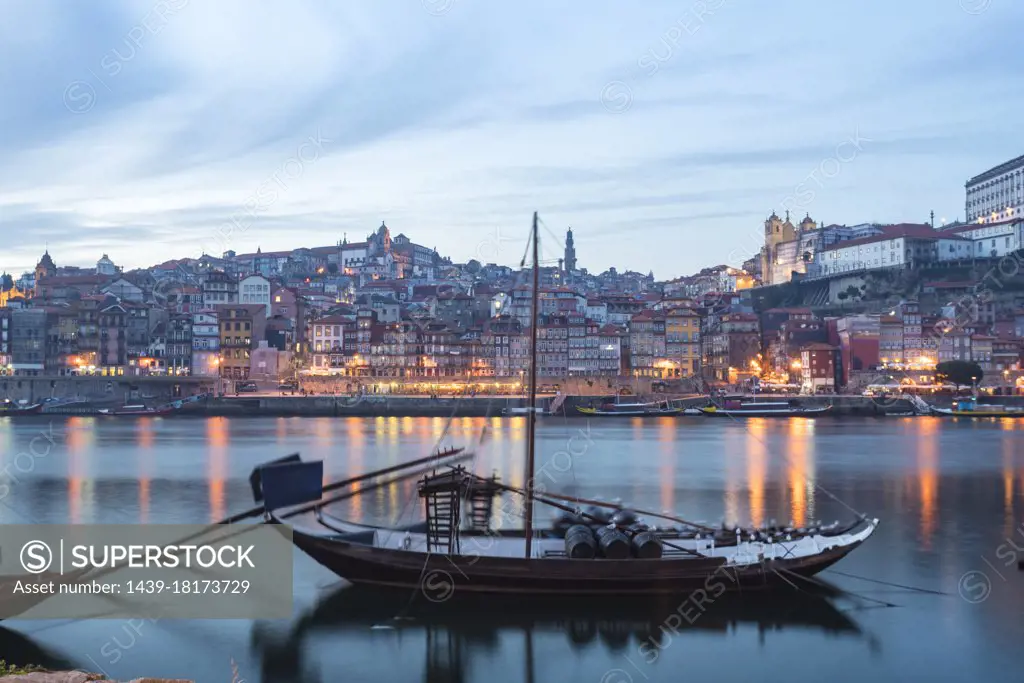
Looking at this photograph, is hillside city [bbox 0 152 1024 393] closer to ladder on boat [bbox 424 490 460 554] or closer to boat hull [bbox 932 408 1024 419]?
boat hull [bbox 932 408 1024 419]

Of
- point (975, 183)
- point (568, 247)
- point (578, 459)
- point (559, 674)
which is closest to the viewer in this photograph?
point (559, 674)

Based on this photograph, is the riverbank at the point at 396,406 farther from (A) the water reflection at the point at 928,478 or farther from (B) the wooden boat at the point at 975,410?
(A) the water reflection at the point at 928,478

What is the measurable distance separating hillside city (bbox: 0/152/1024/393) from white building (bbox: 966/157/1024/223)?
1150 centimetres

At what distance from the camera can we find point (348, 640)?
1498 centimetres

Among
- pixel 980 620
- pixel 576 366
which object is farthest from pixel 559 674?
pixel 576 366

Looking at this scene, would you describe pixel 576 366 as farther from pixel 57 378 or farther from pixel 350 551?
pixel 350 551

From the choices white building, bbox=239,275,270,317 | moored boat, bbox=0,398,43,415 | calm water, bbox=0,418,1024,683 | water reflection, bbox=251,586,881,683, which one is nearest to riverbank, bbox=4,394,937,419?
moored boat, bbox=0,398,43,415

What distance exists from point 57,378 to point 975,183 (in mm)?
114192

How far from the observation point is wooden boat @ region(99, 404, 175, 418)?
78.4 meters

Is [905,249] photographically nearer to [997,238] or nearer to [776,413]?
[997,238]

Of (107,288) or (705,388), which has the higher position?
(107,288)

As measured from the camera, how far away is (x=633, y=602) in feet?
53.4

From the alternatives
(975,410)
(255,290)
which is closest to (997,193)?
(975,410)

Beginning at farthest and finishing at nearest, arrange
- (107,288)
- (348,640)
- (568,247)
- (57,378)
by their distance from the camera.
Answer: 1. (568,247)
2. (107,288)
3. (57,378)
4. (348,640)
